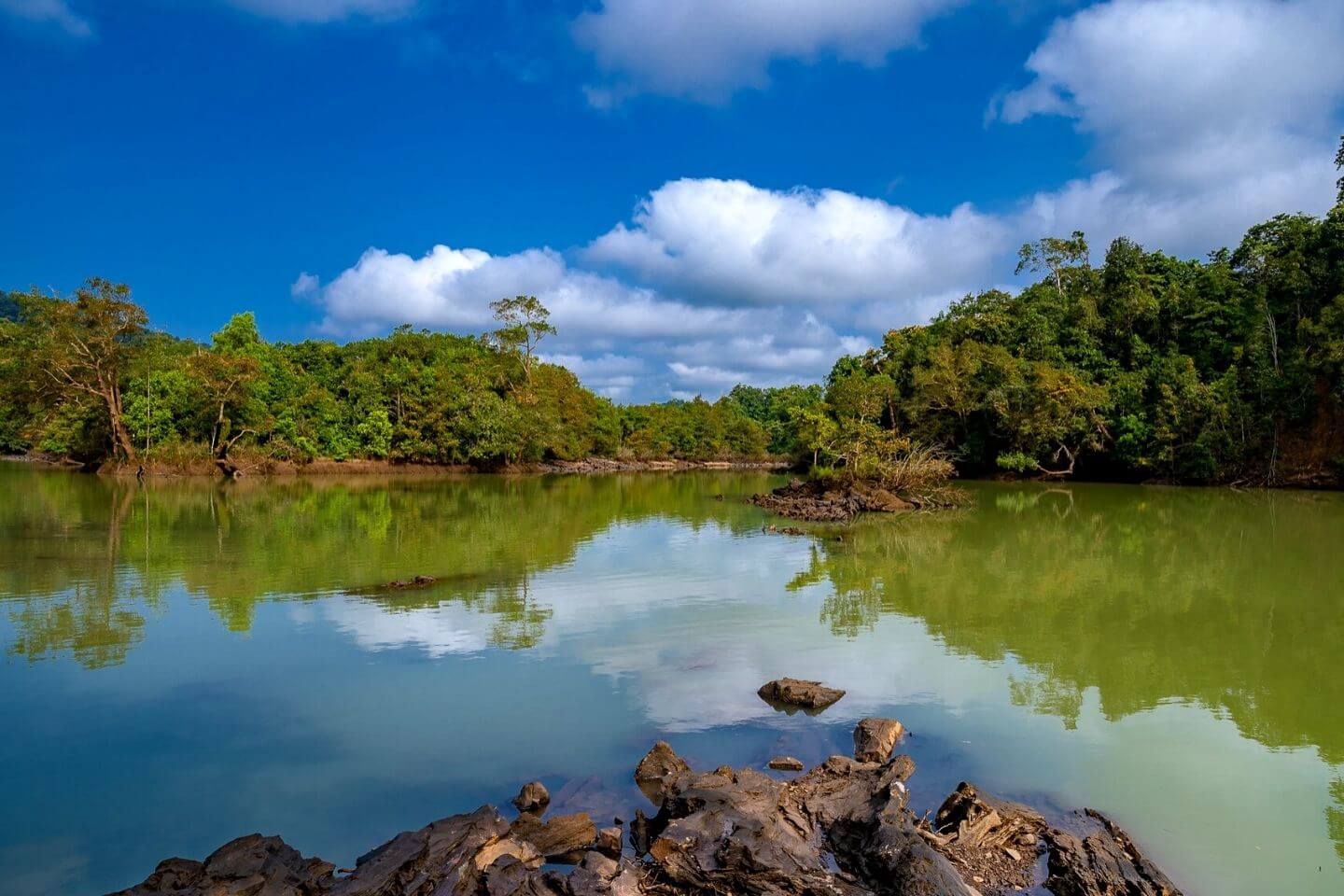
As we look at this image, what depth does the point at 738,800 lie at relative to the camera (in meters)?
3.98

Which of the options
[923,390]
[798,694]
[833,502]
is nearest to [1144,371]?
[923,390]

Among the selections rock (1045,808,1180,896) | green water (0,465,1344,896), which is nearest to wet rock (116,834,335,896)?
green water (0,465,1344,896)

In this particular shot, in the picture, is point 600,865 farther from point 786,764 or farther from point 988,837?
point 988,837

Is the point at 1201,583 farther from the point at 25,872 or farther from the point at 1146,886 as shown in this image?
the point at 25,872

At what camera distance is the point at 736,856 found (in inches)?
135

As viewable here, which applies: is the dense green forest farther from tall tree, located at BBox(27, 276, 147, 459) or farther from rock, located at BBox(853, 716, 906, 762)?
rock, located at BBox(853, 716, 906, 762)

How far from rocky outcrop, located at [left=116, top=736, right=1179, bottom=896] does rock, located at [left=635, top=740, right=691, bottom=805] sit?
0.28 metres

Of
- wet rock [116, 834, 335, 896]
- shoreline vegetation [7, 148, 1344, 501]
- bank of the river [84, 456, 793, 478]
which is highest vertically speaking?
shoreline vegetation [7, 148, 1344, 501]

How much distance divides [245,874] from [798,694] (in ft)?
12.6

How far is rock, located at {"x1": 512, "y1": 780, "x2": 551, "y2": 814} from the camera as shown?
13.7ft

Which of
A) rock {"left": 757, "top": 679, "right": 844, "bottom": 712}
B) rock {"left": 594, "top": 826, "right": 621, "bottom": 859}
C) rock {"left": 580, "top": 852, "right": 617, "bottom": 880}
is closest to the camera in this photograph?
rock {"left": 580, "top": 852, "right": 617, "bottom": 880}

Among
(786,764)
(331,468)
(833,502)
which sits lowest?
(786,764)

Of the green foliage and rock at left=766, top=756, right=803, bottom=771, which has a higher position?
the green foliage

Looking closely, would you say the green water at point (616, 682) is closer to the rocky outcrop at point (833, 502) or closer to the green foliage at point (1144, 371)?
the rocky outcrop at point (833, 502)
